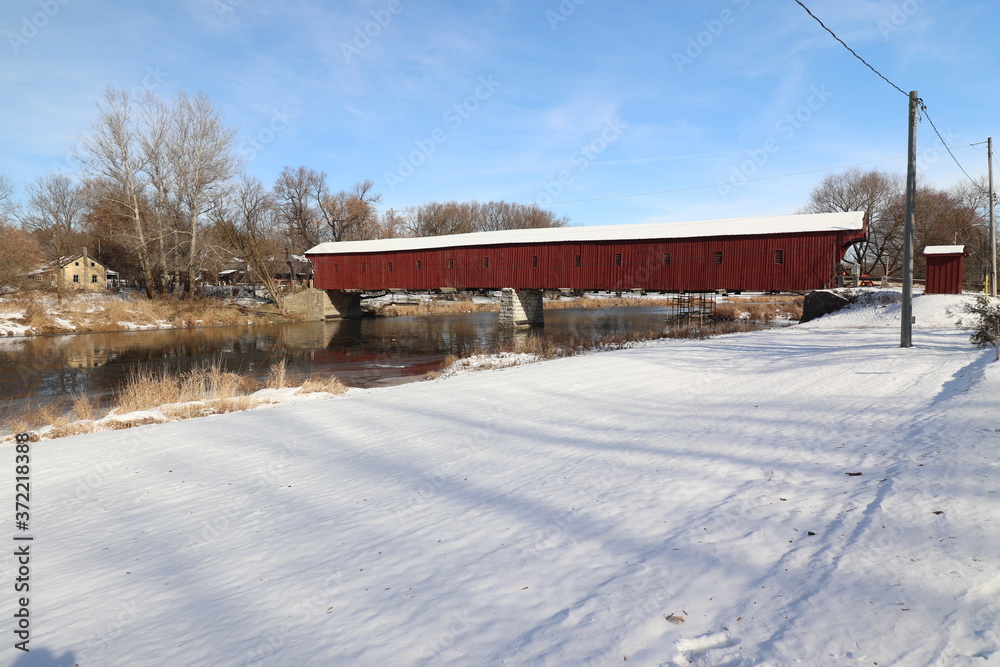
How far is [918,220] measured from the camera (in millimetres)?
45375

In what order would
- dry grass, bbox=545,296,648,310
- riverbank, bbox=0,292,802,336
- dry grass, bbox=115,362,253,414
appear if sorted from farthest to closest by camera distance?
dry grass, bbox=545,296,648,310 < riverbank, bbox=0,292,802,336 < dry grass, bbox=115,362,253,414

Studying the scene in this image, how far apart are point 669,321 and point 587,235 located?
9.34m

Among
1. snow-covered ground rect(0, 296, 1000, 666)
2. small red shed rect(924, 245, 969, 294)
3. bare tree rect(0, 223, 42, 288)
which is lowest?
snow-covered ground rect(0, 296, 1000, 666)

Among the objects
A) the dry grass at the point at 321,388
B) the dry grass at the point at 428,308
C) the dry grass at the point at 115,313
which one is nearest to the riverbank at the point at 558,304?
the dry grass at the point at 428,308

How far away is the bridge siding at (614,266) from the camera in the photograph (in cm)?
2402

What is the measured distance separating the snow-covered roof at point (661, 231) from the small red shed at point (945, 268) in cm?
326

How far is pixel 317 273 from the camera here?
39031mm

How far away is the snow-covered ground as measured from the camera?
253cm

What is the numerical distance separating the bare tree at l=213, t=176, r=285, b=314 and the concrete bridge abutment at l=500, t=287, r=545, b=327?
16.9 m

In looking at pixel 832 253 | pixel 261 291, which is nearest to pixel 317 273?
pixel 261 291

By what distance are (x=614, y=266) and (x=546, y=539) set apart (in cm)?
2607

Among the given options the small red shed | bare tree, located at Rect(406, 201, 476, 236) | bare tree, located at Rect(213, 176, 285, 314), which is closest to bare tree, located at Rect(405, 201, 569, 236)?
bare tree, located at Rect(406, 201, 476, 236)

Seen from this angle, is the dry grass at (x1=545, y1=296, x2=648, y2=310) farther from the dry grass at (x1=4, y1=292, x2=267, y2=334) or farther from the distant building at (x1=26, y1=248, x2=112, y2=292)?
the distant building at (x1=26, y1=248, x2=112, y2=292)

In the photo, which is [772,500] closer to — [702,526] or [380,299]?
[702,526]
